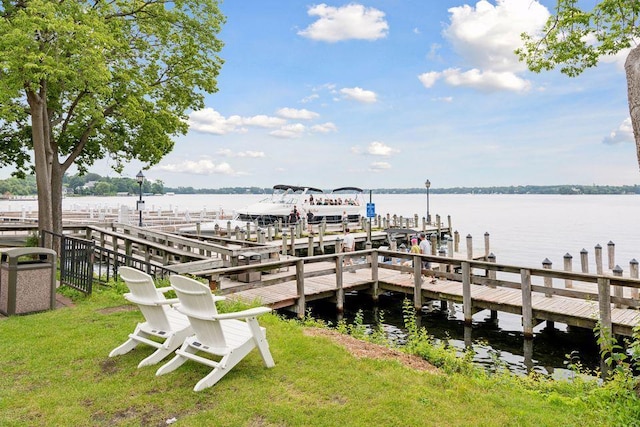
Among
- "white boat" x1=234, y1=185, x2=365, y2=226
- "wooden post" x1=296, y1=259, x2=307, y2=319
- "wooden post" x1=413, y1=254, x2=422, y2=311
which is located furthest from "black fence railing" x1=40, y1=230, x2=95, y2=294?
"white boat" x1=234, y1=185, x2=365, y2=226

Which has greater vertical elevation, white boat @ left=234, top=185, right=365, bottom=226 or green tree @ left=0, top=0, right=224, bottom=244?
green tree @ left=0, top=0, right=224, bottom=244

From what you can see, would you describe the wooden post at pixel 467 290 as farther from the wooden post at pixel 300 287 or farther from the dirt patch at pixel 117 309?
the dirt patch at pixel 117 309

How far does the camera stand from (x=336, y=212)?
36531 millimetres

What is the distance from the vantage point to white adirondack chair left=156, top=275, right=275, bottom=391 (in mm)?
4375

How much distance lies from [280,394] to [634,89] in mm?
4381

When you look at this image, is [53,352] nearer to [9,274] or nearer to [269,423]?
[9,274]

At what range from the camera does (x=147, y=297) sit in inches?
207

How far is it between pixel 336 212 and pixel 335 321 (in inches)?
959

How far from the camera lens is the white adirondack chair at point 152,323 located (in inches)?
201

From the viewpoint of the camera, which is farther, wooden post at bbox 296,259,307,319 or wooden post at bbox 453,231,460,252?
wooden post at bbox 453,231,460,252

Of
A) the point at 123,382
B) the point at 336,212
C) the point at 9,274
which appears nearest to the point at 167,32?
the point at 9,274

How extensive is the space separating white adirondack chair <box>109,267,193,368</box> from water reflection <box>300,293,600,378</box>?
5.58 m

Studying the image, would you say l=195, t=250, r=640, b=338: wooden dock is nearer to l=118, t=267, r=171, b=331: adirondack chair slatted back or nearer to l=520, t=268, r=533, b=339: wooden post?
l=520, t=268, r=533, b=339: wooden post

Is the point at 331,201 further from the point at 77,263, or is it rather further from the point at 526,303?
the point at 77,263
